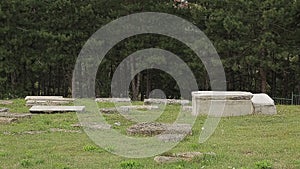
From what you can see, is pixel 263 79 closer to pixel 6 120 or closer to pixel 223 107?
pixel 223 107

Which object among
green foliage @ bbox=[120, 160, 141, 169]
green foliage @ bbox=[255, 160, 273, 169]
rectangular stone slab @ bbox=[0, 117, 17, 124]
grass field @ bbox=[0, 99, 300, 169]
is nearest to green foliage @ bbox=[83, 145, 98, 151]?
grass field @ bbox=[0, 99, 300, 169]

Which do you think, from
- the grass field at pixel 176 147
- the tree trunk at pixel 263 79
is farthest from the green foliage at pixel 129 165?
the tree trunk at pixel 263 79

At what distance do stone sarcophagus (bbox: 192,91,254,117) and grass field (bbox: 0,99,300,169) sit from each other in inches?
17.2

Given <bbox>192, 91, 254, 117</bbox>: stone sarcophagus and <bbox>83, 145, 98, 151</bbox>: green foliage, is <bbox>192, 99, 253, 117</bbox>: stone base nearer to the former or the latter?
<bbox>192, 91, 254, 117</bbox>: stone sarcophagus

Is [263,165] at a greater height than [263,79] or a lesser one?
lesser

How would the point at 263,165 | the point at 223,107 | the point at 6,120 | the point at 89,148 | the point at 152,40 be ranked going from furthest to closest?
the point at 152,40, the point at 223,107, the point at 6,120, the point at 89,148, the point at 263,165

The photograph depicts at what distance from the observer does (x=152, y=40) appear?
26047mm

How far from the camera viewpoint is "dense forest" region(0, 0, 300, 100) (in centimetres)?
2297

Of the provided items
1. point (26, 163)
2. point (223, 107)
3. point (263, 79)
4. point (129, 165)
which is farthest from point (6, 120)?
point (263, 79)

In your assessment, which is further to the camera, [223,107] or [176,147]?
[223,107]

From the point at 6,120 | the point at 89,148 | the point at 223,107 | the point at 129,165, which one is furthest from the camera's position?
the point at 223,107

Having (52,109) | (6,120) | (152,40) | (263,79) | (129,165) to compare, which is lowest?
(129,165)

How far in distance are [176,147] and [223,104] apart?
17.0ft

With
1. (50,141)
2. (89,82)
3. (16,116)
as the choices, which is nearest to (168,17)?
(89,82)
